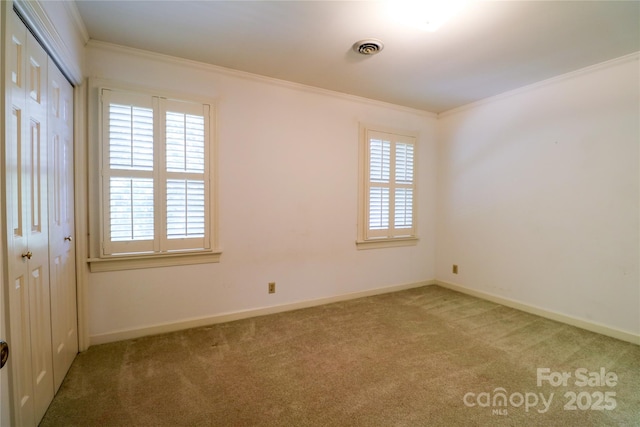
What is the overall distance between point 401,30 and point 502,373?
268 cm

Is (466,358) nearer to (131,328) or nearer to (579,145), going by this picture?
(579,145)

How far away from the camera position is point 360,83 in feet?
10.7

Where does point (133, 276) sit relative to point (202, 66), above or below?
below

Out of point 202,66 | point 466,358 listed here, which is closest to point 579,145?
point 466,358

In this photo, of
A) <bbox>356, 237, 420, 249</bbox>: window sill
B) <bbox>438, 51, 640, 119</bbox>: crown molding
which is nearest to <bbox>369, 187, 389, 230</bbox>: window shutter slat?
<bbox>356, 237, 420, 249</bbox>: window sill

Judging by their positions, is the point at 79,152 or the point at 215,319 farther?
the point at 215,319

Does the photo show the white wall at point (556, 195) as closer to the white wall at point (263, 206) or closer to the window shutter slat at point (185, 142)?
the white wall at point (263, 206)

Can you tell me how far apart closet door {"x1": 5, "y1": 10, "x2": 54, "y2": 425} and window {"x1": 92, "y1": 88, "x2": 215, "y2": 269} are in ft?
2.46

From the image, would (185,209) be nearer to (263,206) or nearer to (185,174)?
(185,174)

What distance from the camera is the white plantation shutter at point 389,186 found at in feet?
12.5

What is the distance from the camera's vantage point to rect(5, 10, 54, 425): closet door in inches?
52.0

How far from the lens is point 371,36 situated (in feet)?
7.60

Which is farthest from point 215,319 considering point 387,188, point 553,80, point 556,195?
point 553,80

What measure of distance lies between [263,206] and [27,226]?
1899mm
